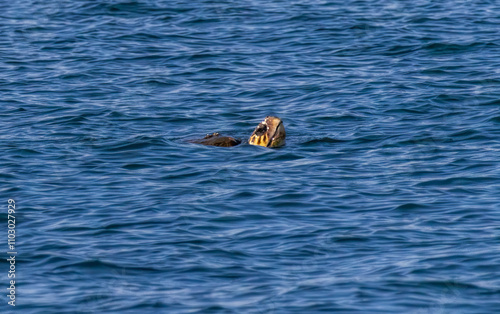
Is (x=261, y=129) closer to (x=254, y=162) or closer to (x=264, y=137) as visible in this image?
(x=264, y=137)

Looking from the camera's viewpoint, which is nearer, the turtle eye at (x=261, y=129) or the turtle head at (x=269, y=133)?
the turtle head at (x=269, y=133)

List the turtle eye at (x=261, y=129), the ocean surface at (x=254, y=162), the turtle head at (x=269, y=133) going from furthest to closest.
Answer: the turtle eye at (x=261, y=129) → the turtle head at (x=269, y=133) → the ocean surface at (x=254, y=162)

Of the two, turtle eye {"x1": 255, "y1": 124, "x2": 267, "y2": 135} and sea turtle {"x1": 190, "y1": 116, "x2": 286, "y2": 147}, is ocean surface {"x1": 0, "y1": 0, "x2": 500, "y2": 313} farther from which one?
turtle eye {"x1": 255, "y1": 124, "x2": 267, "y2": 135}

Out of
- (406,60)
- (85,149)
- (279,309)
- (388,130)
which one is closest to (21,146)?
(85,149)

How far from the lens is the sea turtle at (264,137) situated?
58.6 feet

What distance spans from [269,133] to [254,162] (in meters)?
0.97

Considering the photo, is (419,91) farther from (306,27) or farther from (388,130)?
(306,27)

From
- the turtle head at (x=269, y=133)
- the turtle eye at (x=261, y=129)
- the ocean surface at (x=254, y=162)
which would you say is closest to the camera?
the ocean surface at (x=254, y=162)

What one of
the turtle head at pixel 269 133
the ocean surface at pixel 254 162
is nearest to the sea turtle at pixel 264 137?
the turtle head at pixel 269 133

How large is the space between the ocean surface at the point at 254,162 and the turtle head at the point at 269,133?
305mm

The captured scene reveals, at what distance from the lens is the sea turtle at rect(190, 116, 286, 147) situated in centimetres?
1786

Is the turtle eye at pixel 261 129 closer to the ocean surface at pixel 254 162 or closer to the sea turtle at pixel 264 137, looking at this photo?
the sea turtle at pixel 264 137

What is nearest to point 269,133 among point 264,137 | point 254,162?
point 264,137

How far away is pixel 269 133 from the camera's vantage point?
1791 centimetres
